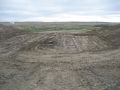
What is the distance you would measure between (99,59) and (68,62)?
6.32 feet

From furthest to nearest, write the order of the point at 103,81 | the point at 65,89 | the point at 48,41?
the point at 48,41 < the point at 103,81 < the point at 65,89

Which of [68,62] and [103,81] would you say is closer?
[103,81]

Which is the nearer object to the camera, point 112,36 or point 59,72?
point 59,72

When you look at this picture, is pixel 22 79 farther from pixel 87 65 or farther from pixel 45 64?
pixel 87 65

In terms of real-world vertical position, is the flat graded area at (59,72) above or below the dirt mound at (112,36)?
below

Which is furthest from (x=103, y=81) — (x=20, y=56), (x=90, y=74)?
(x=20, y=56)

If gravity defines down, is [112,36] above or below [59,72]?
above

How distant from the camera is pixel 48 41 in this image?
63.1ft

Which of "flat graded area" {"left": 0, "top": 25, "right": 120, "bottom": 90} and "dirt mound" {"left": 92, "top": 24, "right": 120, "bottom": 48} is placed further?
"dirt mound" {"left": 92, "top": 24, "right": 120, "bottom": 48}

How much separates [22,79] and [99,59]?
17.1 ft

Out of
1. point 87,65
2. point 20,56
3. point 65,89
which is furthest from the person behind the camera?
point 20,56

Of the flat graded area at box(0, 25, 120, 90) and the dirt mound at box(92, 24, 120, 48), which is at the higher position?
the dirt mound at box(92, 24, 120, 48)

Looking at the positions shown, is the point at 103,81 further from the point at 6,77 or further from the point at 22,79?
the point at 6,77

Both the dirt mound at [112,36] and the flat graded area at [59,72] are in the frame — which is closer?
the flat graded area at [59,72]
